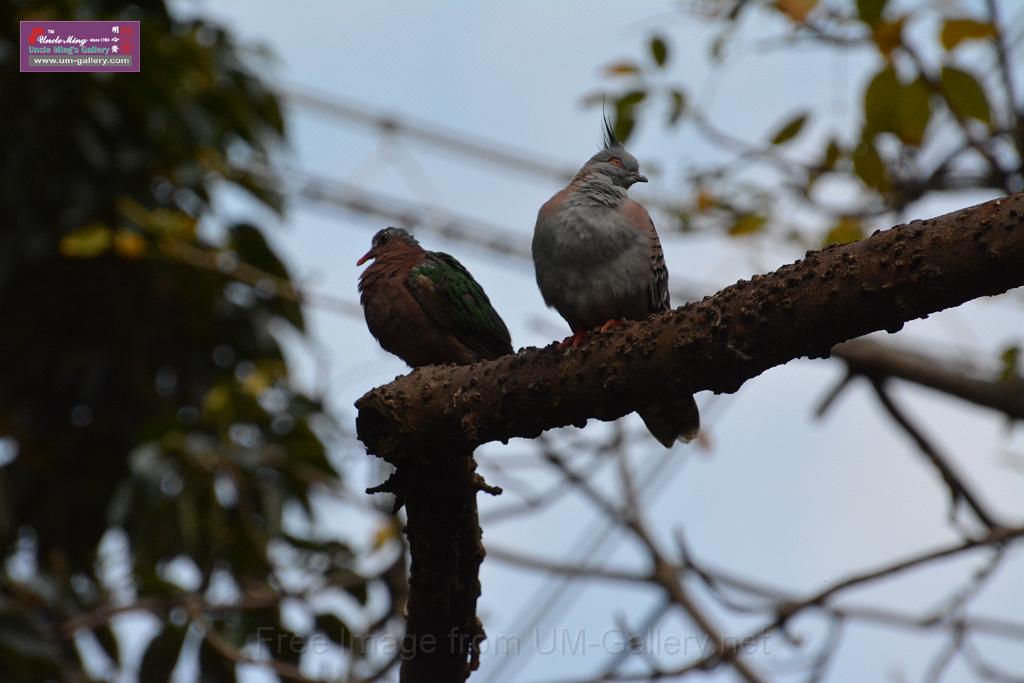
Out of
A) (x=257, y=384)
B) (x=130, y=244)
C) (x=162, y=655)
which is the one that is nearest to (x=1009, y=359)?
(x=257, y=384)

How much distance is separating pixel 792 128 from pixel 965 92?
0.87 m

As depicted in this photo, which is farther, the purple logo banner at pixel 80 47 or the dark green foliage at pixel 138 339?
the purple logo banner at pixel 80 47

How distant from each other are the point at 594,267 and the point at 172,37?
357 cm

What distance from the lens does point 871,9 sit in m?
3.23

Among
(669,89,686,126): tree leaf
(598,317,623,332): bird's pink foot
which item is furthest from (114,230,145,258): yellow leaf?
(598,317,623,332): bird's pink foot

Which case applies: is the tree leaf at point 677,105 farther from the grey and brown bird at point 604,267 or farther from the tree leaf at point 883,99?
the tree leaf at point 883,99

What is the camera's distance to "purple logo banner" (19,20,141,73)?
5477 mm

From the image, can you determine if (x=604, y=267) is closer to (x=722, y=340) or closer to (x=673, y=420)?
(x=673, y=420)

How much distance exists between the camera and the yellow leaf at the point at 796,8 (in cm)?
391

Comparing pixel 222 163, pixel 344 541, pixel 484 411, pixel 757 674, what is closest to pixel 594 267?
pixel 484 411

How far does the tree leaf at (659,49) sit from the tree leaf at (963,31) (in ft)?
3.86

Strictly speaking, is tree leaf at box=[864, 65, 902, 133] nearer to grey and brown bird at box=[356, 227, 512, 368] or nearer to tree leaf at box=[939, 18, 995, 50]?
tree leaf at box=[939, 18, 995, 50]

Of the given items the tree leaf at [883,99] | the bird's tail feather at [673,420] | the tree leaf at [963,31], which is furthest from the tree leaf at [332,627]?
the tree leaf at [963,31]

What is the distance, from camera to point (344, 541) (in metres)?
5.47
